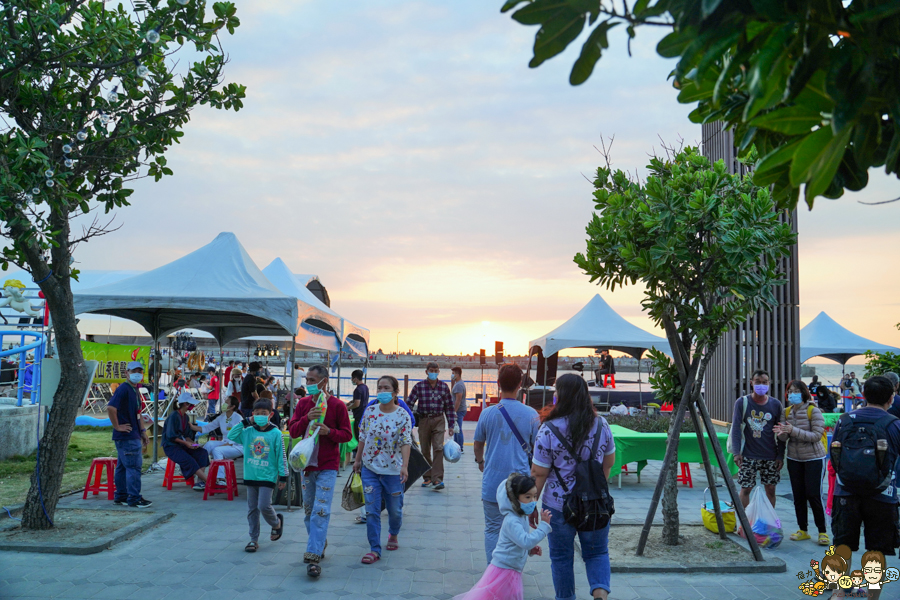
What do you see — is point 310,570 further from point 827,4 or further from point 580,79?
point 827,4

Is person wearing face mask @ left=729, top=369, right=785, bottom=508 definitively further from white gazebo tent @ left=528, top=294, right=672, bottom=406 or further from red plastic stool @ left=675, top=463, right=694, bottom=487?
white gazebo tent @ left=528, top=294, right=672, bottom=406

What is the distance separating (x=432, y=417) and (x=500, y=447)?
16.3 ft

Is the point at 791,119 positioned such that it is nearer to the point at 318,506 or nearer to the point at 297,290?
the point at 318,506

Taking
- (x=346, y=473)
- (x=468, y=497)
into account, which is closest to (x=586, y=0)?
(x=468, y=497)

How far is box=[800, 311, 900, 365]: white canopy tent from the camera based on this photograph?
68.5 ft

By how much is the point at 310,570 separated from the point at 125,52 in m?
5.10

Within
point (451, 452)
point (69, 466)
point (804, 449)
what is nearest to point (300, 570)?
point (451, 452)

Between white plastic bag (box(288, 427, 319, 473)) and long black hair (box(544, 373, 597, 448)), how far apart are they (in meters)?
2.45

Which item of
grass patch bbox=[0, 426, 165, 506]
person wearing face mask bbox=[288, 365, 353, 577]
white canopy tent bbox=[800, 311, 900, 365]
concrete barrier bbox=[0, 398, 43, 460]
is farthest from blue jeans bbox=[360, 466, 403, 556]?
white canopy tent bbox=[800, 311, 900, 365]

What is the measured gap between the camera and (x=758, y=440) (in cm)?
686

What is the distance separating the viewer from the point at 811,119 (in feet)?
4.62

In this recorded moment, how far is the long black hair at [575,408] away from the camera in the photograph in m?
4.09

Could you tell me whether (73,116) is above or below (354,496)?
above

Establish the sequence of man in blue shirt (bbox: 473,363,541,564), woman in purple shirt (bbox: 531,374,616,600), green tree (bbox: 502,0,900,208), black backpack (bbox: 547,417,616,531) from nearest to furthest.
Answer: green tree (bbox: 502,0,900,208)
black backpack (bbox: 547,417,616,531)
woman in purple shirt (bbox: 531,374,616,600)
man in blue shirt (bbox: 473,363,541,564)
